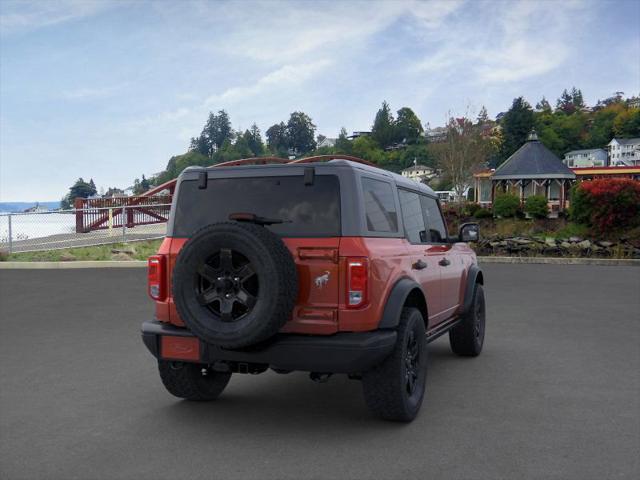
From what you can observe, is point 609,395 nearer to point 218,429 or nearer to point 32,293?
point 218,429

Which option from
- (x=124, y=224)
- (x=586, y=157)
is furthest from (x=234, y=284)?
(x=586, y=157)

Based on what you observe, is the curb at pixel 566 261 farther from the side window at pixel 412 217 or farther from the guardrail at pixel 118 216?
the side window at pixel 412 217

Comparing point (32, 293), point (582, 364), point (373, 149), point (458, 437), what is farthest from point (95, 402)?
point (373, 149)

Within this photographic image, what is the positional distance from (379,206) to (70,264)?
16277 mm

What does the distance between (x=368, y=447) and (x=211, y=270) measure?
1.64 m

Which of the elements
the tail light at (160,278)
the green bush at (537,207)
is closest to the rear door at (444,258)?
the tail light at (160,278)

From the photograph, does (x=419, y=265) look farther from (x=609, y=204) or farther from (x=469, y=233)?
(x=609, y=204)

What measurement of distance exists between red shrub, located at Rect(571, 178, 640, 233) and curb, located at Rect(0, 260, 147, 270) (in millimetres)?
15851

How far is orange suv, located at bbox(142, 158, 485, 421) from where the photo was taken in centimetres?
439

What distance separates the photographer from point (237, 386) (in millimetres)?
6160

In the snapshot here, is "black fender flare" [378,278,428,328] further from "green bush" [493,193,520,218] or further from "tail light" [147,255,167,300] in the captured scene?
"green bush" [493,193,520,218]

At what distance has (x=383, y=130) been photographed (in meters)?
183

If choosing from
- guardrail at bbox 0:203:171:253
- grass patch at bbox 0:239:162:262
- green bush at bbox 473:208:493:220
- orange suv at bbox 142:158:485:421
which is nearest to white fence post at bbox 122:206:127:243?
guardrail at bbox 0:203:171:253

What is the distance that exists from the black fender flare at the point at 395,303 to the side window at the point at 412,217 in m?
0.72
